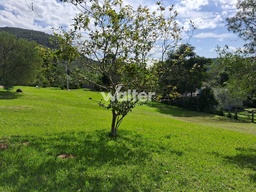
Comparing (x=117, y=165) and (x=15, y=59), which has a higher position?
(x=15, y=59)

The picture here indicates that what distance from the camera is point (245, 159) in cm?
717

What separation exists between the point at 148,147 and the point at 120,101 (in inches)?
72.4

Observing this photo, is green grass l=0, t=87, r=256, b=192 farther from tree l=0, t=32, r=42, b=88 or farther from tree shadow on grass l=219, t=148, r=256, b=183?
tree l=0, t=32, r=42, b=88

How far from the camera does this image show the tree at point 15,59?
23875mm

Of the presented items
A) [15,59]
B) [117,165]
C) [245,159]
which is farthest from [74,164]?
[15,59]

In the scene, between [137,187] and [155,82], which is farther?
[155,82]

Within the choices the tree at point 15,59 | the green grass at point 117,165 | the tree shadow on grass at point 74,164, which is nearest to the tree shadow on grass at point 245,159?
the green grass at point 117,165

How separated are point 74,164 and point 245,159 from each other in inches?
220

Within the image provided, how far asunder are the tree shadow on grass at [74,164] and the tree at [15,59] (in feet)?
63.1

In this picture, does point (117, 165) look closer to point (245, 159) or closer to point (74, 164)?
point (74, 164)

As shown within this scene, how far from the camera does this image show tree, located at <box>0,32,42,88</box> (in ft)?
78.3

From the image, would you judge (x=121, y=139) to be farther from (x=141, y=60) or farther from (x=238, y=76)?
(x=238, y=76)

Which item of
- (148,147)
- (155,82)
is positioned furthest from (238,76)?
(148,147)

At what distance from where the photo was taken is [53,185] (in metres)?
4.02
